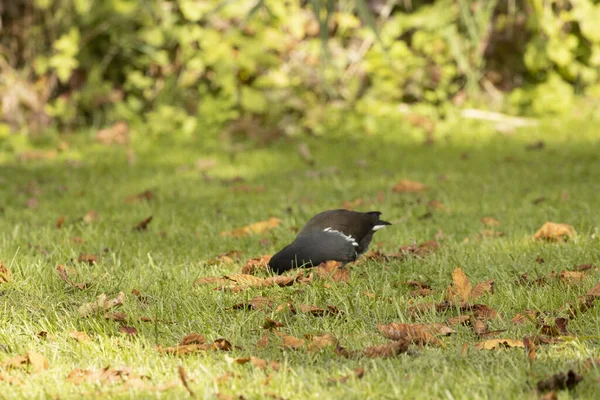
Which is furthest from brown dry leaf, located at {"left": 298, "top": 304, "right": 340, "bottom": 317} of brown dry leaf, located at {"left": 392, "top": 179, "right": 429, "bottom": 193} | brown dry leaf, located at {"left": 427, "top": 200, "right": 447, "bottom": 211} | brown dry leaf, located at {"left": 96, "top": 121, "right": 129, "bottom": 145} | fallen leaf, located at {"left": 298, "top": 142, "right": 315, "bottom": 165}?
brown dry leaf, located at {"left": 96, "top": 121, "right": 129, "bottom": 145}

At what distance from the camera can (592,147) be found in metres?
8.05

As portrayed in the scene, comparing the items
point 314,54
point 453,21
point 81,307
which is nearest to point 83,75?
point 314,54

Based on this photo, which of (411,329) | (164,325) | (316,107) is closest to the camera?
(411,329)

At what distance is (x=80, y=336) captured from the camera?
9.33 feet

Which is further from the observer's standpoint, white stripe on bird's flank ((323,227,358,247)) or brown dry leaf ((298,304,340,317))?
white stripe on bird's flank ((323,227,358,247))

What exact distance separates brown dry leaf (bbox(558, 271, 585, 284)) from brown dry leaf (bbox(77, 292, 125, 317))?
1.76 meters

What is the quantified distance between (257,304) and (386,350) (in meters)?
0.71

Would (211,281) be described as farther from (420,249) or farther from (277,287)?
(420,249)

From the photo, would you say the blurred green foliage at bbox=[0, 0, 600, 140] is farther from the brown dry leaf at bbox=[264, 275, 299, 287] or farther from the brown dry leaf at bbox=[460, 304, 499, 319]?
the brown dry leaf at bbox=[460, 304, 499, 319]

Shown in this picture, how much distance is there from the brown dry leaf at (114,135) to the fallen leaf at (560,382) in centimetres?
689

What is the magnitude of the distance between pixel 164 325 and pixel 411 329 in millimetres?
886

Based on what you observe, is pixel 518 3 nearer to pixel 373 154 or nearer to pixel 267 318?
pixel 373 154

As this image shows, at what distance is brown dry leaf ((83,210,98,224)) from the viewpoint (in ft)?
17.4

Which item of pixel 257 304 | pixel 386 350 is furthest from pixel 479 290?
pixel 257 304
